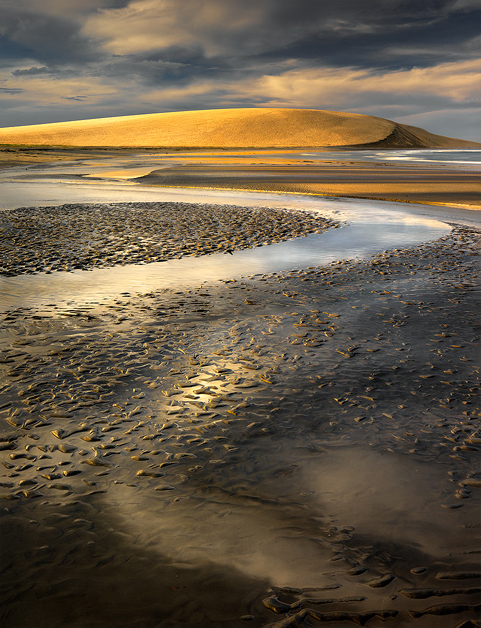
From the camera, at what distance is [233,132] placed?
11088 centimetres

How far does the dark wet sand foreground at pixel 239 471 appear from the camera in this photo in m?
2.84

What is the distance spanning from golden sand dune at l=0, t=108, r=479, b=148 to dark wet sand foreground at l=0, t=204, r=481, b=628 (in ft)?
322

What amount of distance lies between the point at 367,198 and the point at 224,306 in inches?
686

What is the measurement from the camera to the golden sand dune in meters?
106

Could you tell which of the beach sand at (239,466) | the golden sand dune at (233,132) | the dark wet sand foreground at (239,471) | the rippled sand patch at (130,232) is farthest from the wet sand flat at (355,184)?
the golden sand dune at (233,132)

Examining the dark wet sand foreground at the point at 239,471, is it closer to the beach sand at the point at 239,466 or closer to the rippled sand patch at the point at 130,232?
the beach sand at the point at 239,466

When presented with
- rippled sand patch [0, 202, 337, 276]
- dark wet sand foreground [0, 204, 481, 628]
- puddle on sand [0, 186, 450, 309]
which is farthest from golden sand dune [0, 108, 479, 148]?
dark wet sand foreground [0, 204, 481, 628]

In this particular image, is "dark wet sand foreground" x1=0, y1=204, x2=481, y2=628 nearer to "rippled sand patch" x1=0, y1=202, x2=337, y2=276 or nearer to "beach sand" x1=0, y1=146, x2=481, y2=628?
"beach sand" x1=0, y1=146, x2=481, y2=628

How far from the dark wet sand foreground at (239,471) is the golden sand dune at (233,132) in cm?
9805

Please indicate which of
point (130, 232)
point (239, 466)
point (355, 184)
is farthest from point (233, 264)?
point (355, 184)

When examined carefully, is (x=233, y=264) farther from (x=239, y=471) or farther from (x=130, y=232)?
(x=239, y=471)

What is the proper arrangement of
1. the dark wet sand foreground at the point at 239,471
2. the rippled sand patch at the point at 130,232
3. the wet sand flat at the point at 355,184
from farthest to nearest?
the wet sand flat at the point at 355,184 < the rippled sand patch at the point at 130,232 < the dark wet sand foreground at the point at 239,471

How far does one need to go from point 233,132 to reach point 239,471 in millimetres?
113169

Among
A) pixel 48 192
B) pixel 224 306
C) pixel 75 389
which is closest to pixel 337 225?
pixel 224 306
